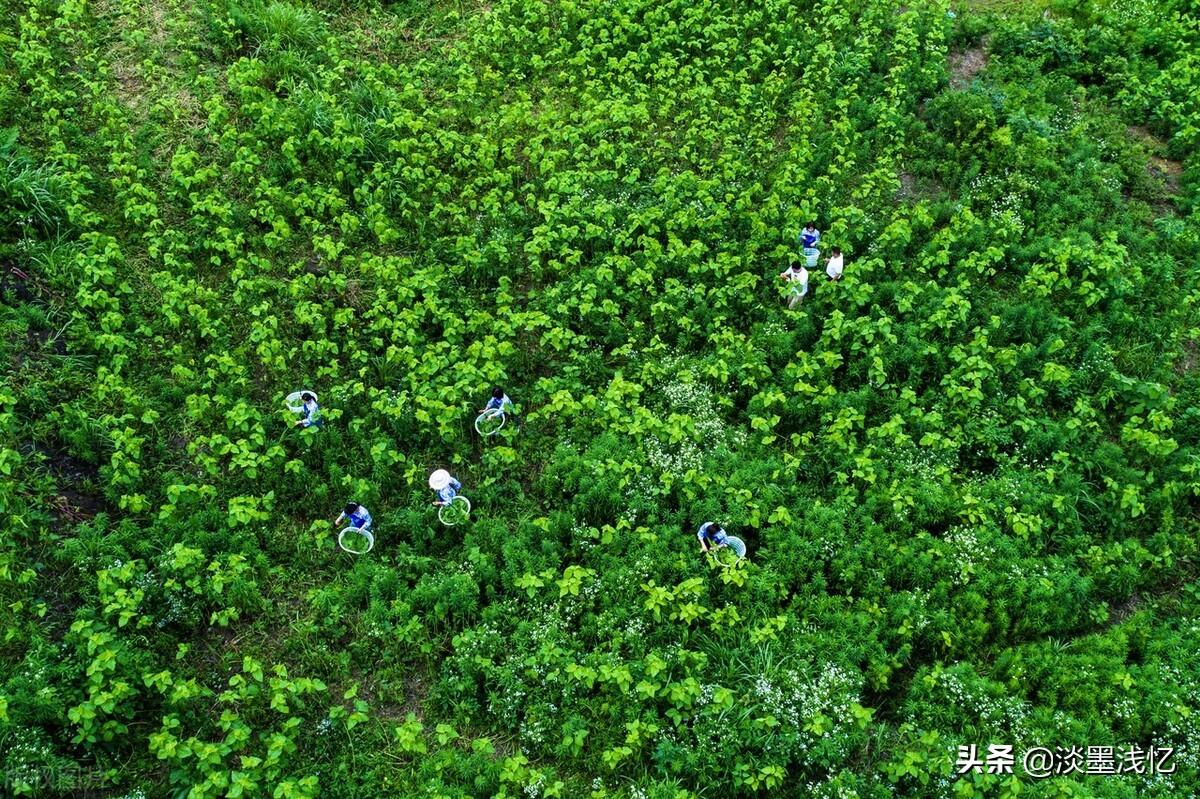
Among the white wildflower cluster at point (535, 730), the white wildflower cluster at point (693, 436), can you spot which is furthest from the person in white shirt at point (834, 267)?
the white wildflower cluster at point (535, 730)

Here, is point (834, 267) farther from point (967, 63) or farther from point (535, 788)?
point (535, 788)

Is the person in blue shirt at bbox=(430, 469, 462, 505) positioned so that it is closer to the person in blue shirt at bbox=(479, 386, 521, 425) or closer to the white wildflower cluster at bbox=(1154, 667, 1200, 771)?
the person in blue shirt at bbox=(479, 386, 521, 425)

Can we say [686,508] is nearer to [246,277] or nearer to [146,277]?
[246,277]

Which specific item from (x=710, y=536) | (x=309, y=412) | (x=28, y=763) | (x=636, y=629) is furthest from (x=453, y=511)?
(x=28, y=763)

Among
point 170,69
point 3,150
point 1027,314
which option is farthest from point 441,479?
point 170,69

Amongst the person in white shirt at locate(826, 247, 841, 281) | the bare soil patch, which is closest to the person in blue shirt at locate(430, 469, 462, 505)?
the person in white shirt at locate(826, 247, 841, 281)

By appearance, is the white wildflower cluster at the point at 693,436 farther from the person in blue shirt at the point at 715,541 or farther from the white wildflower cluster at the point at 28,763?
the white wildflower cluster at the point at 28,763
